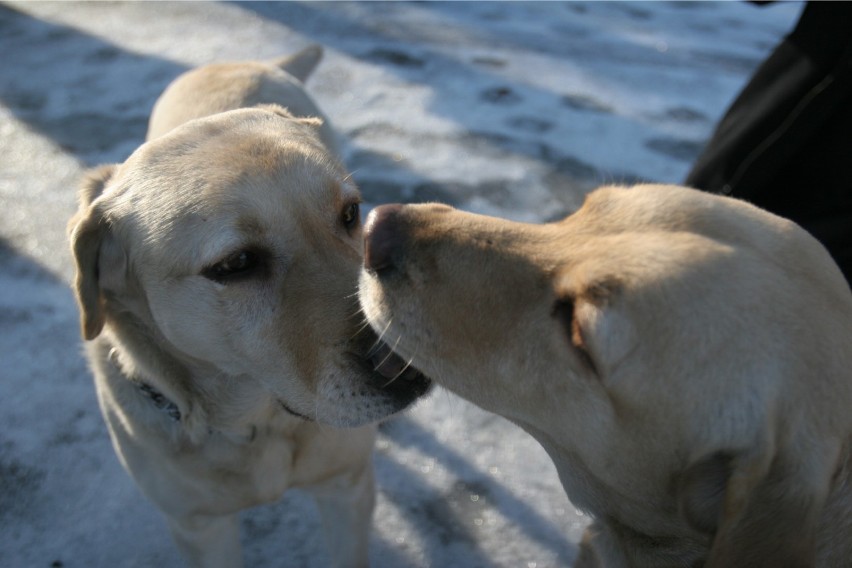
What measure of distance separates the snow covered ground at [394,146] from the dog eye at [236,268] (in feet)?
5.02

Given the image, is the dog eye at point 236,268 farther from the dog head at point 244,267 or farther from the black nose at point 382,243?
the black nose at point 382,243

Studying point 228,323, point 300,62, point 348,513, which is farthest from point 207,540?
point 300,62

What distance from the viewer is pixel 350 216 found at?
114 inches

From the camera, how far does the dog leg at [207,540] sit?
3012mm

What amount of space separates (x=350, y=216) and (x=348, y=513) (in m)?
1.25

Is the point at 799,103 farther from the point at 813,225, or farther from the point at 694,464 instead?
the point at 694,464

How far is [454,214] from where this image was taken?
2598 millimetres

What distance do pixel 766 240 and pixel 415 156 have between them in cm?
401

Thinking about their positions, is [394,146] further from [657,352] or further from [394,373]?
[657,352]

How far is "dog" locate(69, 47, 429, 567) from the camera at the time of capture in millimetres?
2555

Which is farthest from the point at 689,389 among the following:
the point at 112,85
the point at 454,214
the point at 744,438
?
the point at 112,85

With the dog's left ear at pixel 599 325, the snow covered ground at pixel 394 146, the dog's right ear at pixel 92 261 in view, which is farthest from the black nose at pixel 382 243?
the snow covered ground at pixel 394 146

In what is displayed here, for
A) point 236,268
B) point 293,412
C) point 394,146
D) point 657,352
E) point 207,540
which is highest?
point 657,352

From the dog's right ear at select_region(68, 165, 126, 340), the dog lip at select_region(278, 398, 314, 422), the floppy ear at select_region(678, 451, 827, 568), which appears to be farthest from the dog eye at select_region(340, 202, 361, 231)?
the floppy ear at select_region(678, 451, 827, 568)
